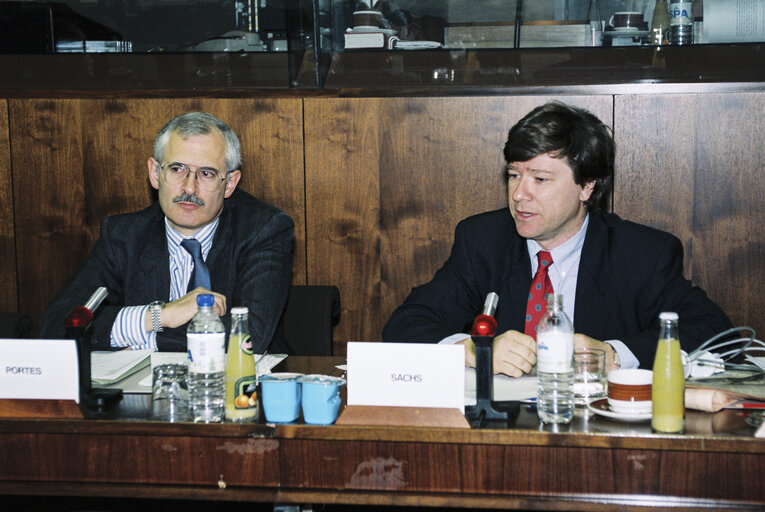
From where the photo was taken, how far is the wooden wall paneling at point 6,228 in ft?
10.3

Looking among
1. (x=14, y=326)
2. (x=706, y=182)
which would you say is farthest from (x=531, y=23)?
(x=14, y=326)

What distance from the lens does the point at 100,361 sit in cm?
190

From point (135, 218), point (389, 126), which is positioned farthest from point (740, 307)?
point (135, 218)

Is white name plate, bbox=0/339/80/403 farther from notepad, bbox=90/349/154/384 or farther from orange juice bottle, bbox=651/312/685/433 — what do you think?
orange juice bottle, bbox=651/312/685/433

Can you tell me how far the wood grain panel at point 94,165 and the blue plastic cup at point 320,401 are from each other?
1685 mm

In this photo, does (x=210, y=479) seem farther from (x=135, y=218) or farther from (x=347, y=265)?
(x=347, y=265)

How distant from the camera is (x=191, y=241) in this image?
241 centimetres

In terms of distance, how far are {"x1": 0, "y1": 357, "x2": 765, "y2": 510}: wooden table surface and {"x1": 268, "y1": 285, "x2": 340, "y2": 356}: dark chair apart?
86 centimetres

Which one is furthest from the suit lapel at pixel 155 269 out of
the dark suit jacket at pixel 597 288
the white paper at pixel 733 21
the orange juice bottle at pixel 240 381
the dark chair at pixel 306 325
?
the white paper at pixel 733 21

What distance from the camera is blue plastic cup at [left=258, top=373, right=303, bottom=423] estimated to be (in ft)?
4.64

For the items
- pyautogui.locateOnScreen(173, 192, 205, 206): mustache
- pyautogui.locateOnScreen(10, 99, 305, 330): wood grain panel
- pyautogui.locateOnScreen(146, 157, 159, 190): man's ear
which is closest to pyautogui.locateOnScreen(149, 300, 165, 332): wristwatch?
pyautogui.locateOnScreen(173, 192, 205, 206): mustache

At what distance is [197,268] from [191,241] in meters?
0.09

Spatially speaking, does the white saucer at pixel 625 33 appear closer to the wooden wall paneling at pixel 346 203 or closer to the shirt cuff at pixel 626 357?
the wooden wall paneling at pixel 346 203

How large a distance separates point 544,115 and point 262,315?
3.21 ft
